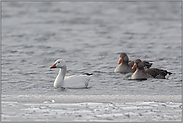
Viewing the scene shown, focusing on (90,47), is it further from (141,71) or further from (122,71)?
(141,71)

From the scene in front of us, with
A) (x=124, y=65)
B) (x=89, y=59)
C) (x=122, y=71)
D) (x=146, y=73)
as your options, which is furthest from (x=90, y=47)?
(x=146, y=73)

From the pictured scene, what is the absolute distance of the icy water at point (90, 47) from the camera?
12.7 metres

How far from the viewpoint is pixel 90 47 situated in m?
20.8

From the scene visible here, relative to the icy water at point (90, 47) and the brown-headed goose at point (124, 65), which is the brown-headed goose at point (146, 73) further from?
the brown-headed goose at point (124, 65)

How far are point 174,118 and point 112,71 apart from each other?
6535 millimetres

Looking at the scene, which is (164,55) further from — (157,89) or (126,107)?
(126,107)

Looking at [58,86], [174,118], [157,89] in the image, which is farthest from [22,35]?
[174,118]

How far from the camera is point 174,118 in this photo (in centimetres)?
905

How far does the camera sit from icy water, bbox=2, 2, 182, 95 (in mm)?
12727

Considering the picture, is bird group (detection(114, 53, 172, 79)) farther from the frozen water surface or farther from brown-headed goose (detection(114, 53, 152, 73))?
the frozen water surface

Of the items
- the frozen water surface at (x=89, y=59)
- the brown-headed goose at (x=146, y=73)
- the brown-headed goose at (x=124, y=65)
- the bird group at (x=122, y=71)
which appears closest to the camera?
the frozen water surface at (x=89, y=59)

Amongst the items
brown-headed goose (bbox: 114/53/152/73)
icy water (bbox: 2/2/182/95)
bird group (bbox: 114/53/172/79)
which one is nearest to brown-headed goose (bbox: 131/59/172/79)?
bird group (bbox: 114/53/172/79)

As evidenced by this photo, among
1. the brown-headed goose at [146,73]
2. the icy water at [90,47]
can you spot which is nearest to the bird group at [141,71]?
the brown-headed goose at [146,73]

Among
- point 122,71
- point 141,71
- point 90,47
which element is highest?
point 90,47
